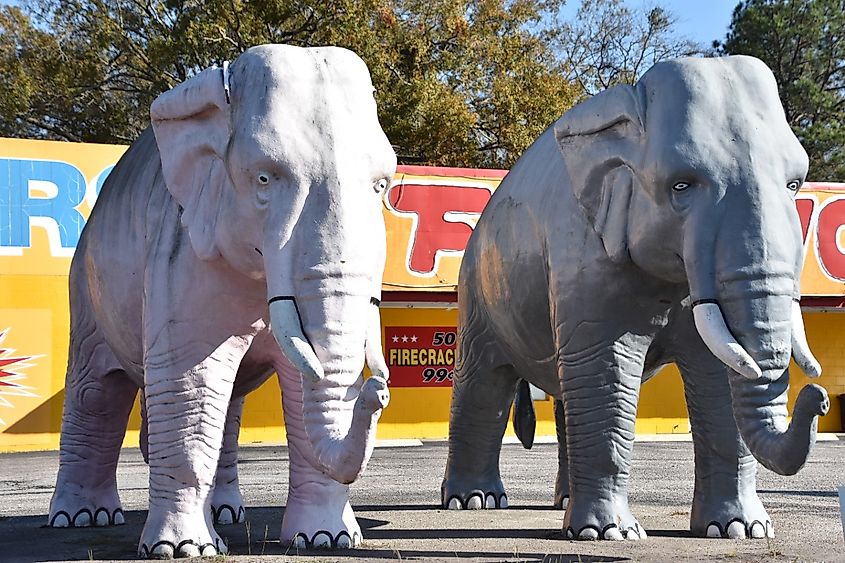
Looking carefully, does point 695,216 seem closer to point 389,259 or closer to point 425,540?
point 425,540

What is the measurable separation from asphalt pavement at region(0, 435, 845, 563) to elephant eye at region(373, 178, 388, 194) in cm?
192

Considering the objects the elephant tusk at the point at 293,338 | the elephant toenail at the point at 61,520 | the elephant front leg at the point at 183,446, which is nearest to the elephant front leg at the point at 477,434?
the elephant toenail at the point at 61,520

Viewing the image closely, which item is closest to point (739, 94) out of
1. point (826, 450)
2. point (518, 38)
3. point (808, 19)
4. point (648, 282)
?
point (648, 282)

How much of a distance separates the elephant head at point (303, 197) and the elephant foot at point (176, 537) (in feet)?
3.18

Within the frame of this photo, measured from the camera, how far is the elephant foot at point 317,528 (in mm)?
6875

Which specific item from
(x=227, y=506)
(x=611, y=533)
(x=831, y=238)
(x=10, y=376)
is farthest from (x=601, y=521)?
(x=831, y=238)

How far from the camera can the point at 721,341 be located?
5.97 m

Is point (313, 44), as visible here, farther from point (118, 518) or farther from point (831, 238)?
point (118, 518)

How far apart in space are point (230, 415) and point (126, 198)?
185 centimetres

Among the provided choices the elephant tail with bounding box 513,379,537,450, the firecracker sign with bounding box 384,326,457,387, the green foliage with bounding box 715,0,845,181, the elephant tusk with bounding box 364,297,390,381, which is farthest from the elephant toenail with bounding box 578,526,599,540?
the green foliage with bounding box 715,0,845,181

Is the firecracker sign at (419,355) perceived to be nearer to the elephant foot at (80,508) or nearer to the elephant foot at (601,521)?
the elephant foot at (80,508)

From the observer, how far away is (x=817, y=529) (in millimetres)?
7922

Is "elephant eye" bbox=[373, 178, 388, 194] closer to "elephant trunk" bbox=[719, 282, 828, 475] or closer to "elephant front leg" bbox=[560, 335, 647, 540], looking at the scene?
"elephant front leg" bbox=[560, 335, 647, 540]

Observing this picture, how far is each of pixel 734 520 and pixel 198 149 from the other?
3.89m
